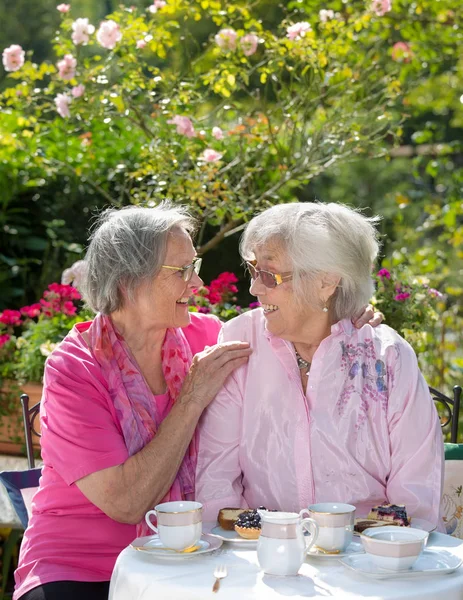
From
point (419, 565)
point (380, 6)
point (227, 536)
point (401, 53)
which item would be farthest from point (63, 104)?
point (419, 565)

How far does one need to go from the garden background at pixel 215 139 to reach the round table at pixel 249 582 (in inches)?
102

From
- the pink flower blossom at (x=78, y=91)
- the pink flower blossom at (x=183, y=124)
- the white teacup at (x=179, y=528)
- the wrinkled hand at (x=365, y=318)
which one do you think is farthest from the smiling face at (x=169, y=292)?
the pink flower blossom at (x=78, y=91)

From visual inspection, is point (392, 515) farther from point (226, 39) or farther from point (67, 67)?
point (67, 67)

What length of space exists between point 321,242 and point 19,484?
4.21ft

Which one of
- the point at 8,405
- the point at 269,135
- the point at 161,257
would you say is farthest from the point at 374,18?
the point at 161,257

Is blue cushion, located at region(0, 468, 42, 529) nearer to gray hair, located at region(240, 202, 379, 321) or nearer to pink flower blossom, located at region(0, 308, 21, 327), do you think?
gray hair, located at region(240, 202, 379, 321)

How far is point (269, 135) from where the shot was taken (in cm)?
537

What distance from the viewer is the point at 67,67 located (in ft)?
16.5

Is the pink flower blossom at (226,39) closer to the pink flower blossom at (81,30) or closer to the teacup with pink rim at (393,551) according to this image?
the pink flower blossom at (81,30)

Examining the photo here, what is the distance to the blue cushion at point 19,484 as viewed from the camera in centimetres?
303

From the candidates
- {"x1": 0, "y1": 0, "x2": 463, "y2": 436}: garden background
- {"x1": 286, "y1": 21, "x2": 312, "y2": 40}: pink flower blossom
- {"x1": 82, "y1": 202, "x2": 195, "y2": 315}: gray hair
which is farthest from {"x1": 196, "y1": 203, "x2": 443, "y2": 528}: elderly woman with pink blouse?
{"x1": 286, "y1": 21, "x2": 312, "y2": 40}: pink flower blossom

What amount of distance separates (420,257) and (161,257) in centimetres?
410

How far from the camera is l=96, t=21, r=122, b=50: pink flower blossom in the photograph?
191 inches

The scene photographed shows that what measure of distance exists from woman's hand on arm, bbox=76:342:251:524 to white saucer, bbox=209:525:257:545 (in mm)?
287
